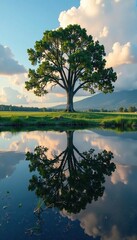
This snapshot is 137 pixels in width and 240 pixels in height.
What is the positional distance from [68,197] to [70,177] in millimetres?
3427

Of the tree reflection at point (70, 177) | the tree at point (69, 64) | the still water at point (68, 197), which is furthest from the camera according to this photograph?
the tree at point (69, 64)

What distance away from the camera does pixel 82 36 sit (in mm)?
69062

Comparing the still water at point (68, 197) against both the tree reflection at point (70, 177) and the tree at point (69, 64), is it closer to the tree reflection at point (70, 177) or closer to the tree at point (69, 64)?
the tree reflection at point (70, 177)

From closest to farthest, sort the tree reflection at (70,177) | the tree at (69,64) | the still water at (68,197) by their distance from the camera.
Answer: the still water at (68,197)
the tree reflection at (70,177)
the tree at (69,64)

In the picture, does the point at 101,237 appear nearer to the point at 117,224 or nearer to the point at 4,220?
the point at 117,224

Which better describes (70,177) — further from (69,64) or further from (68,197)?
(69,64)

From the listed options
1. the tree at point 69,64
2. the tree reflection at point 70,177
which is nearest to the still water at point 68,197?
the tree reflection at point 70,177

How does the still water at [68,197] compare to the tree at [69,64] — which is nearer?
the still water at [68,197]

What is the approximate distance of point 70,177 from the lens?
15.4 m

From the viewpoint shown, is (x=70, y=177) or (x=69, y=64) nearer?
(x=70, y=177)

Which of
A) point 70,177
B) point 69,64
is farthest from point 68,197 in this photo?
point 69,64

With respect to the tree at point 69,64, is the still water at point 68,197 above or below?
below

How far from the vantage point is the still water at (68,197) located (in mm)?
8977

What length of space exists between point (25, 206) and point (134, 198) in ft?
14.9
